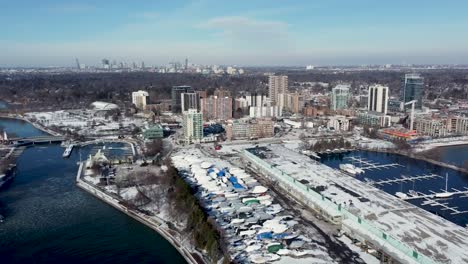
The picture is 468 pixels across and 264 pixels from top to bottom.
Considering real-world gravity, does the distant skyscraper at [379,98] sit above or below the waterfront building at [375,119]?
above

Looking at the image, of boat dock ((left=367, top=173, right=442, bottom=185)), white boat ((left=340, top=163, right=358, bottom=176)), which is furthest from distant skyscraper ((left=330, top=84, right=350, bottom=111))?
boat dock ((left=367, top=173, right=442, bottom=185))

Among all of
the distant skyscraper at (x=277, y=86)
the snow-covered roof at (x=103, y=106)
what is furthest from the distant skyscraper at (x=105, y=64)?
the distant skyscraper at (x=277, y=86)

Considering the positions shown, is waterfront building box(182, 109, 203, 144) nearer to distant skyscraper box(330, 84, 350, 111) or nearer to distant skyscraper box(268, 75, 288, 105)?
A: distant skyscraper box(268, 75, 288, 105)

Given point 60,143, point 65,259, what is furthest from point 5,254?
point 60,143

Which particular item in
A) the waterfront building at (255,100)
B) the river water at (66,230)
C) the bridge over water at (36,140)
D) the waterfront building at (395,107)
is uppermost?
the waterfront building at (255,100)

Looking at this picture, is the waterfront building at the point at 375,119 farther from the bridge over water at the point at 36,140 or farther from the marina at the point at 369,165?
the bridge over water at the point at 36,140

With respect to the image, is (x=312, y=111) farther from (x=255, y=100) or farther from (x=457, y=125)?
(x=457, y=125)
